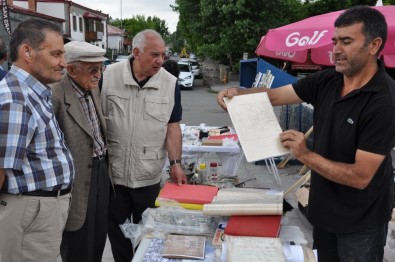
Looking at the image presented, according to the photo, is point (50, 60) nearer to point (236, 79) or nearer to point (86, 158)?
point (86, 158)

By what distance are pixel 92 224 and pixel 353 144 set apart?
5.52 feet

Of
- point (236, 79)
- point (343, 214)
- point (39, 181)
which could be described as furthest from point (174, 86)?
point (236, 79)

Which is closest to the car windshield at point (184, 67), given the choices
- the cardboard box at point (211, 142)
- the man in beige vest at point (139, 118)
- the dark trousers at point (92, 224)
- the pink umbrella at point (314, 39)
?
the pink umbrella at point (314, 39)

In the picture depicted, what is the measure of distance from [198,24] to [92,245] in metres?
17.7

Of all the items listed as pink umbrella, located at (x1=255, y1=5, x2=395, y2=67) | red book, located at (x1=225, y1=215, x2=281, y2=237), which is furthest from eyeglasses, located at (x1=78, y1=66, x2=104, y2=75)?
pink umbrella, located at (x1=255, y1=5, x2=395, y2=67)

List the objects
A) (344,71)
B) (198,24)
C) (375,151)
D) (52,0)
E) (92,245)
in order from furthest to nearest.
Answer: (52,0)
(198,24)
(92,245)
(344,71)
(375,151)

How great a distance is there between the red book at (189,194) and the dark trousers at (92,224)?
1.61 ft

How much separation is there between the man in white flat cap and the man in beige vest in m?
0.16

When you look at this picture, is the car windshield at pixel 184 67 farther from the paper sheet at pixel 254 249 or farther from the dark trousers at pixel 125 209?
the paper sheet at pixel 254 249

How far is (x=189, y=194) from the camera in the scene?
218cm

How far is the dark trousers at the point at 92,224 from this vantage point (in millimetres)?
2436

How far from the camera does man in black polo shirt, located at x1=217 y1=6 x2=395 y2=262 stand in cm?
171

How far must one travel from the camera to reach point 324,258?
215 cm

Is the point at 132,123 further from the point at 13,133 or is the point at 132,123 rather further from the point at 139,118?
the point at 13,133
